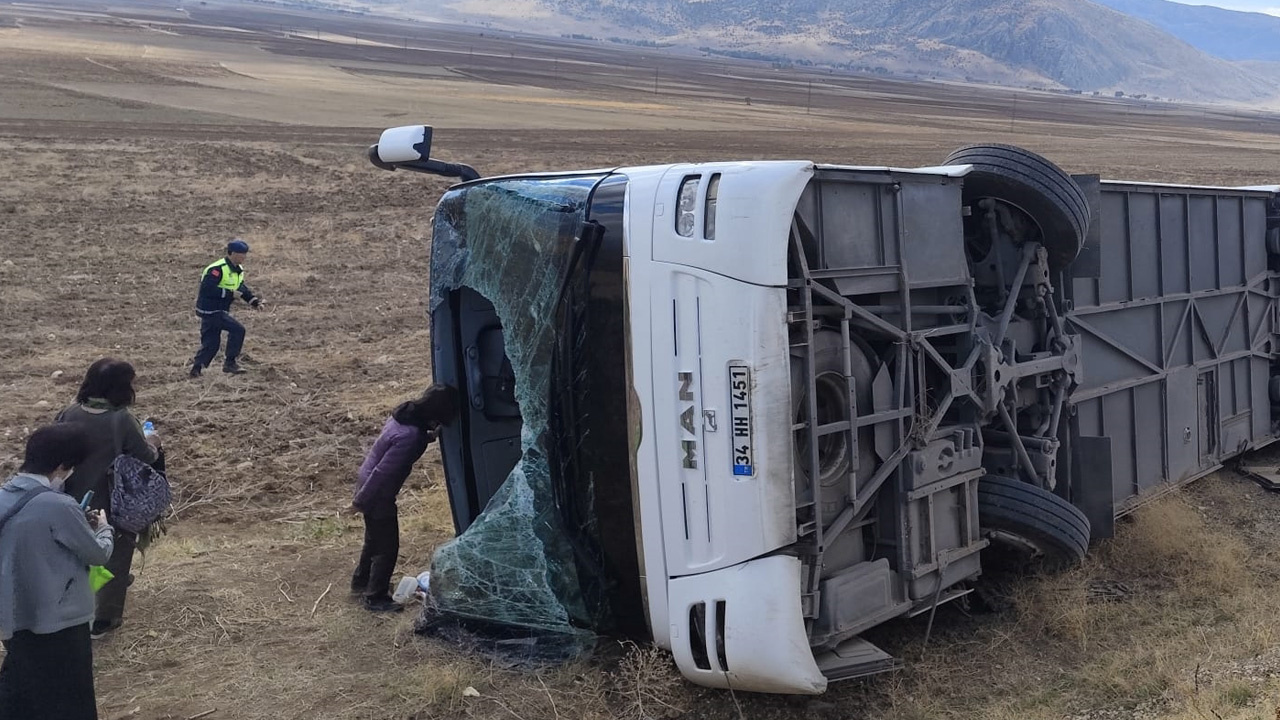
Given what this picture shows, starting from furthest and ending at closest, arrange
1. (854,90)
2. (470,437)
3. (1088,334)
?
(854,90) → (1088,334) → (470,437)

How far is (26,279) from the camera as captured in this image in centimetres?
1483

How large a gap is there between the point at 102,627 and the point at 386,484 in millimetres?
1419

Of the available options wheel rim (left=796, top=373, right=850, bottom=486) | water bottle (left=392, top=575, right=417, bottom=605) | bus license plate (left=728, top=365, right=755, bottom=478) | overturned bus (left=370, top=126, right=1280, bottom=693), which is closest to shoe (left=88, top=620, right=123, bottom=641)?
water bottle (left=392, top=575, right=417, bottom=605)

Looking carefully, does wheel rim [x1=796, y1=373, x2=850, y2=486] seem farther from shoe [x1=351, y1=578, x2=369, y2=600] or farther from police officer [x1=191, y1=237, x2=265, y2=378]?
police officer [x1=191, y1=237, x2=265, y2=378]

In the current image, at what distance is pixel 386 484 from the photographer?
5.61m

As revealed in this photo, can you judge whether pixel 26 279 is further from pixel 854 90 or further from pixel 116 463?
pixel 854 90

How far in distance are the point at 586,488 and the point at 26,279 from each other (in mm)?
12773

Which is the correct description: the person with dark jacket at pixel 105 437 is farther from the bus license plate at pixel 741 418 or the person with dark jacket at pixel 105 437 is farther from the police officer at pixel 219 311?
the police officer at pixel 219 311

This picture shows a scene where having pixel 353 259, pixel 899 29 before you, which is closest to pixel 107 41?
pixel 353 259

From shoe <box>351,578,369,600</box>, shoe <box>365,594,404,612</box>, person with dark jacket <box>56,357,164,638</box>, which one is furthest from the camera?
shoe <box>351,578,369,600</box>

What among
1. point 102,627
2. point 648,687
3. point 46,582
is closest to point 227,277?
point 102,627

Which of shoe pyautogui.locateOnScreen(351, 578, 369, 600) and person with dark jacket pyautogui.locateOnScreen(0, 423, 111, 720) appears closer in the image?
person with dark jacket pyautogui.locateOnScreen(0, 423, 111, 720)

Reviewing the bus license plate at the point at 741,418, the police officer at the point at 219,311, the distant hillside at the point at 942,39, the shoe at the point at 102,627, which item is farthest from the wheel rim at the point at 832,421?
the distant hillside at the point at 942,39

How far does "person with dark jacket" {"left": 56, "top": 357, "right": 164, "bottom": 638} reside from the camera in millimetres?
5090
